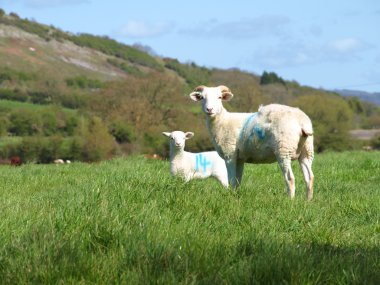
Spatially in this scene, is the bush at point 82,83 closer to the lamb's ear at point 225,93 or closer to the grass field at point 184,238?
the lamb's ear at point 225,93

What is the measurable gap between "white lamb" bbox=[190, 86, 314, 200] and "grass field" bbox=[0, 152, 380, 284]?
1023 mm

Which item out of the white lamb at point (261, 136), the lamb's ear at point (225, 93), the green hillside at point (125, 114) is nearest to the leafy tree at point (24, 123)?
the green hillside at point (125, 114)

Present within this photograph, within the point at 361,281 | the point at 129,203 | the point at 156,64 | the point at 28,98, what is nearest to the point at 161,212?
the point at 129,203

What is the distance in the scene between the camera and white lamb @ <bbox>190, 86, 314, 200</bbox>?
28.5 feet

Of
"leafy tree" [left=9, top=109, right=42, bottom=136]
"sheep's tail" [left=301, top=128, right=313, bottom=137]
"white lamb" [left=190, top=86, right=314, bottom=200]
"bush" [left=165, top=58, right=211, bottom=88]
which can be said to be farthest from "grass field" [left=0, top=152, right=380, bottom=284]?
"bush" [left=165, top=58, right=211, bottom=88]

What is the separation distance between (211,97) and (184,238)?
17.4ft

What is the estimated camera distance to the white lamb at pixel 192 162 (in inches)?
476

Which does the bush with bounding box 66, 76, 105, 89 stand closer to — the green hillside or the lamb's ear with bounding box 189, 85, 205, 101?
the green hillside

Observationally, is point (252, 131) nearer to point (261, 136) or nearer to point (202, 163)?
point (261, 136)

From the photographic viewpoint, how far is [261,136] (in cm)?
895

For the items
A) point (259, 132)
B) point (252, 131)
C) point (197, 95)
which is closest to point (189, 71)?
point (197, 95)

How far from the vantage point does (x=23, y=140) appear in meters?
59.2

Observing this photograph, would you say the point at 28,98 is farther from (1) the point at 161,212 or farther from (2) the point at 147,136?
(1) the point at 161,212

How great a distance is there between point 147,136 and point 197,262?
52030 millimetres
